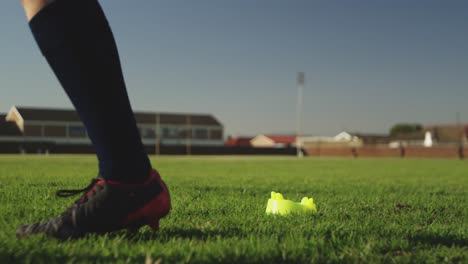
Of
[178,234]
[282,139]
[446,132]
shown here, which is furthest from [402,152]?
[282,139]

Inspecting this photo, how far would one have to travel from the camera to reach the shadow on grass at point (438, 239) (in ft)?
7.47

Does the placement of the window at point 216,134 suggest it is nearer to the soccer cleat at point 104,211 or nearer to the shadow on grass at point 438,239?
the shadow on grass at point 438,239

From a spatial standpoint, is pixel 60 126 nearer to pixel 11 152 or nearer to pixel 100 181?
pixel 11 152

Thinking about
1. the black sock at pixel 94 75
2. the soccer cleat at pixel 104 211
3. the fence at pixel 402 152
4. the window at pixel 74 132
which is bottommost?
the fence at pixel 402 152

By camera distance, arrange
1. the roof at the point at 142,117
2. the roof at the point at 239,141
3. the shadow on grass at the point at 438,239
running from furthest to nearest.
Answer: the roof at the point at 239,141 < the roof at the point at 142,117 < the shadow on grass at the point at 438,239

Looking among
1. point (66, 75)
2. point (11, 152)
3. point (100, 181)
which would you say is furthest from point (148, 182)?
point (11, 152)

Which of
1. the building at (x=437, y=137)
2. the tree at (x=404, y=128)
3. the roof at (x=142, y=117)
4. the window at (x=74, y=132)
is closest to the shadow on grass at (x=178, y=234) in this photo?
the roof at (x=142, y=117)

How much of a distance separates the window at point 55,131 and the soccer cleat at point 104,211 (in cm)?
6030

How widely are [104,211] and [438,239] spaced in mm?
1504

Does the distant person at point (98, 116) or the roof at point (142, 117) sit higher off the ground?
the roof at point (142, 117)

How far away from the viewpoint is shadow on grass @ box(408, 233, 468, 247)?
2.28 meters

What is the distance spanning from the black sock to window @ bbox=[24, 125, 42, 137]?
188 feet

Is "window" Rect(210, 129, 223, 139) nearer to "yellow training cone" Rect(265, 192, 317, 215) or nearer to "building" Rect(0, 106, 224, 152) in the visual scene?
"building" Rect(0, 106, 224, 152)

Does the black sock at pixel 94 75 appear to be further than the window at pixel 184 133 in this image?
No
